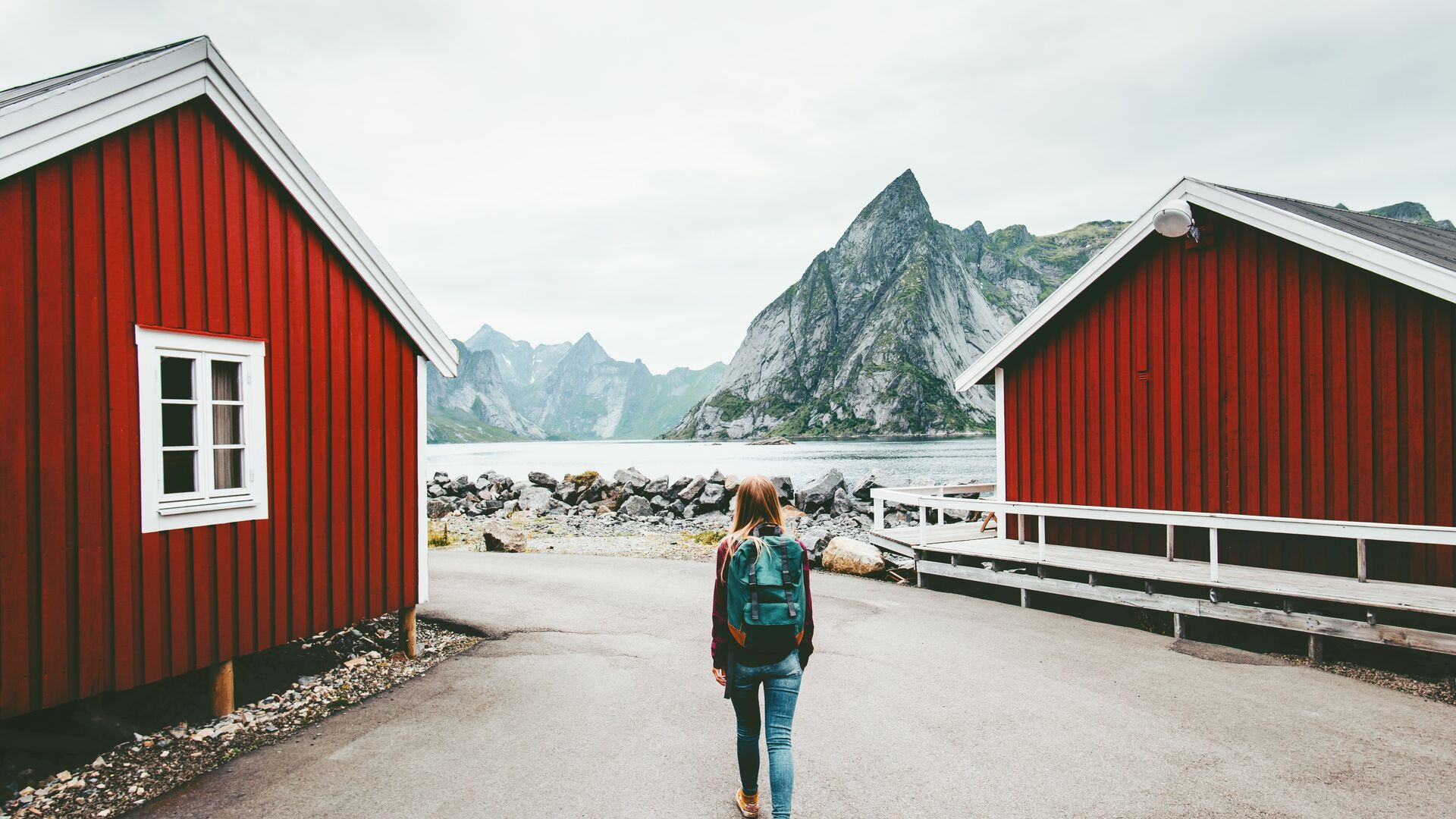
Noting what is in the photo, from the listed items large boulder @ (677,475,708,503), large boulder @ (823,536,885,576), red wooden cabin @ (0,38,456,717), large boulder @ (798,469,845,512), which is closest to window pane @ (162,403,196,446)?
red wooden cabin @ (0,38,456,717)

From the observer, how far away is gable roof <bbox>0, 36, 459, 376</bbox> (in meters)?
4.54

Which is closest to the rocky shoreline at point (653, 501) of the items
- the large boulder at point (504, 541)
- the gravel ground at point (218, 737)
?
the large boulder at point (504, 541)

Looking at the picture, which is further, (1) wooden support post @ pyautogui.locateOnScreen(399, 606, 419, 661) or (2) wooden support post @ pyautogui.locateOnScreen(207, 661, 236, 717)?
(1) wooden support post @ pyautogui.locateOnScreen(399, 606, 419, 661)

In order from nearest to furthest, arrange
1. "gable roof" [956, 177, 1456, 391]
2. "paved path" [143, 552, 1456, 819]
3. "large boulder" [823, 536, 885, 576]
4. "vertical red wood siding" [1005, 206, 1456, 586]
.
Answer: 1. "paved path" [143, 552, 1456, 819]
2. "gable roof" [956, 177, 1456, 391]
3. "vertical red wood siding" [1005, 206, 1456, 586]
4. "large boulder" [823, 536, 885, 576]

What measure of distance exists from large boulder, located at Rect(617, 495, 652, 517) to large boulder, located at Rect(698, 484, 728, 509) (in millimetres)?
1748

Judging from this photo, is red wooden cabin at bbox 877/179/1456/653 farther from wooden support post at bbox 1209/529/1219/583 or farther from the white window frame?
the white window frame

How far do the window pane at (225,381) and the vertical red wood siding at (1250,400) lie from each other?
10.1 m

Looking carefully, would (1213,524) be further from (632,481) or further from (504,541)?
(632,481)

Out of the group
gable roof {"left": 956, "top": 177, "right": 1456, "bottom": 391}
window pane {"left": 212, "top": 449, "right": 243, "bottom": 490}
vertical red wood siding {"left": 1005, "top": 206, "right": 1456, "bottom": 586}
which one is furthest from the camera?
vertical red wood siding {"left": 1005, "top": 206, "right": 1456, "bottom": 586}

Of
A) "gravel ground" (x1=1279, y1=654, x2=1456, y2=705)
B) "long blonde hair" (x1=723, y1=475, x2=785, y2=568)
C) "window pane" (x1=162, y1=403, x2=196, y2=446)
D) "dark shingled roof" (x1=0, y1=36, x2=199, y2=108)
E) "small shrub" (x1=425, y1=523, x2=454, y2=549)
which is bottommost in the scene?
"small shrub" (x1=425, y1=523, x2=454, y2=549)

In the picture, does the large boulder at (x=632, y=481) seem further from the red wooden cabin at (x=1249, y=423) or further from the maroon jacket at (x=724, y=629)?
the maroon jacket at (x=724, y=629)

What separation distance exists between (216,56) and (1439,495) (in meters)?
11.8

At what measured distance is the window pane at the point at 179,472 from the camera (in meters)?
5.46

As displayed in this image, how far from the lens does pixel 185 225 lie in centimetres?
548
